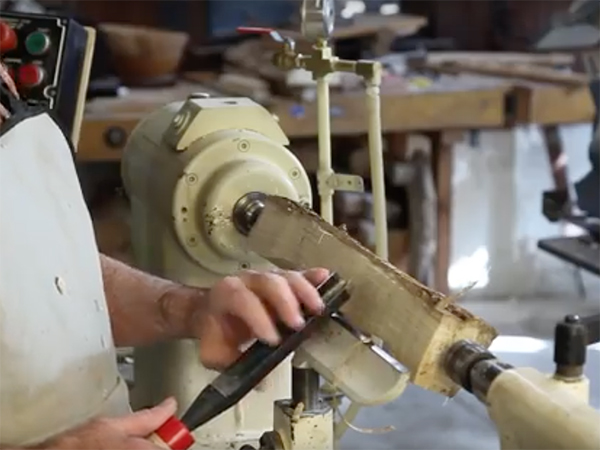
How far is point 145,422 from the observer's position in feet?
2.19

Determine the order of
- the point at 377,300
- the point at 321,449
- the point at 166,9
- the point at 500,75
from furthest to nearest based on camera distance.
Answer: the point at 166,9
the point at 500,75
the point at 321,449
the point at 377,300

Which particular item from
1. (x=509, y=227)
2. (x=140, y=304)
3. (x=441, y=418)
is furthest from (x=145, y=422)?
(x=509, y=227)

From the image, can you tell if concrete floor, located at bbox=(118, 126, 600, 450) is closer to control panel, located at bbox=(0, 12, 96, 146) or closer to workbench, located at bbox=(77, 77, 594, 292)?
workbench, located at bbox=(77, 77, 594, 292)

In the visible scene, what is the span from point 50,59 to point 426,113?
1.21 meters

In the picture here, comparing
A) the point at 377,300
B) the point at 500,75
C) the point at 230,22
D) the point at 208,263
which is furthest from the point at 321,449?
the point at 230,22

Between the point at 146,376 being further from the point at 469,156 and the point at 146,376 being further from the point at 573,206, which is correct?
the point at 469,156

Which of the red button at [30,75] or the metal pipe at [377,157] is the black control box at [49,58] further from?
the metal pipe at [377,157]

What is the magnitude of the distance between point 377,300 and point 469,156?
2036 mm

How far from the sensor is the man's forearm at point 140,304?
91 centimetres

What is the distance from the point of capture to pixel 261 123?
99cm

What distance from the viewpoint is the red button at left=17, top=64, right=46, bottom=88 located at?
3.87 ft

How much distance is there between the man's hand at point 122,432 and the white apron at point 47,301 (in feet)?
0.27

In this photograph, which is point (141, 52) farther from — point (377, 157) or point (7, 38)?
point (377, 157)

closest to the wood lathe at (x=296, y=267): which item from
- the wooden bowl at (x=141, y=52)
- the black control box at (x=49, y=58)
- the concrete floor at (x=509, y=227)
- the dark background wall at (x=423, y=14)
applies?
the black control box at (x=49, y=58)
